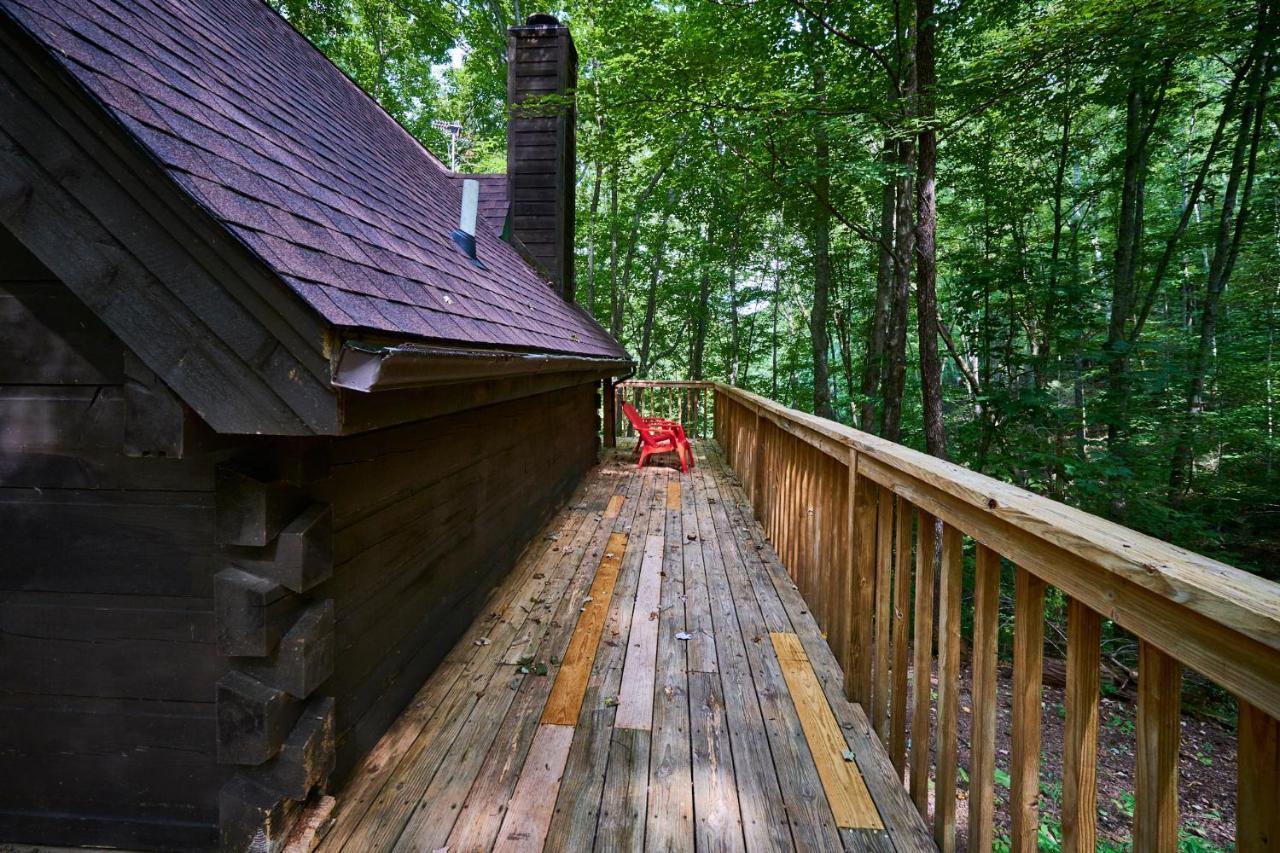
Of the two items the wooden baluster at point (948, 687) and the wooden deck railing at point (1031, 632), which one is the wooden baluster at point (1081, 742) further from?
the wooden baluster at point (948, 687)

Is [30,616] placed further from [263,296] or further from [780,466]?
[780,466]

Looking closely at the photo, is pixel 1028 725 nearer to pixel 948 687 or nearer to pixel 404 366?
pixel 948 687

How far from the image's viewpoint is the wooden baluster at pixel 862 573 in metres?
2.04

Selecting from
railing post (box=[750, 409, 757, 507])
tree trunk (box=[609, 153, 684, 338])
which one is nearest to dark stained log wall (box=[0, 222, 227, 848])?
railing post (box=[750, 409, 757, 507])

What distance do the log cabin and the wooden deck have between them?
0.28 meters

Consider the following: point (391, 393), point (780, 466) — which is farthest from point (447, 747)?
point (780, 466)

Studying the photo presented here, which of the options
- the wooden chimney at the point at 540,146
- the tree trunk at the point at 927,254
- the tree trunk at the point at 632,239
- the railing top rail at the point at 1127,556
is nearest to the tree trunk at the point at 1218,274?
the tree trunk at the point at 927,254

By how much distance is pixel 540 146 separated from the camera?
22.3 ft

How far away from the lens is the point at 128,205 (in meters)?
1.30

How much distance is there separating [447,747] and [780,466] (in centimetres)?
257

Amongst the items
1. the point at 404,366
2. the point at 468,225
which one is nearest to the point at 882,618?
the point at 404,366

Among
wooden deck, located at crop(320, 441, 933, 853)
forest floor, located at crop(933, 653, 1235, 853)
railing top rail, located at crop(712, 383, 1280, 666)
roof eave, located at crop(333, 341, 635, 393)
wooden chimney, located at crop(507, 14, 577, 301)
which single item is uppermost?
wooden chimney, located at crop(507, 14, 577, 301)

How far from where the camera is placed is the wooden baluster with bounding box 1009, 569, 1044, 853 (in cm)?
109

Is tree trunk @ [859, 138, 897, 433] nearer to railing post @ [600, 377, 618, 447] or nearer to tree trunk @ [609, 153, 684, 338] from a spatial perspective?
railing post @ [600, 377, 618, 447]
